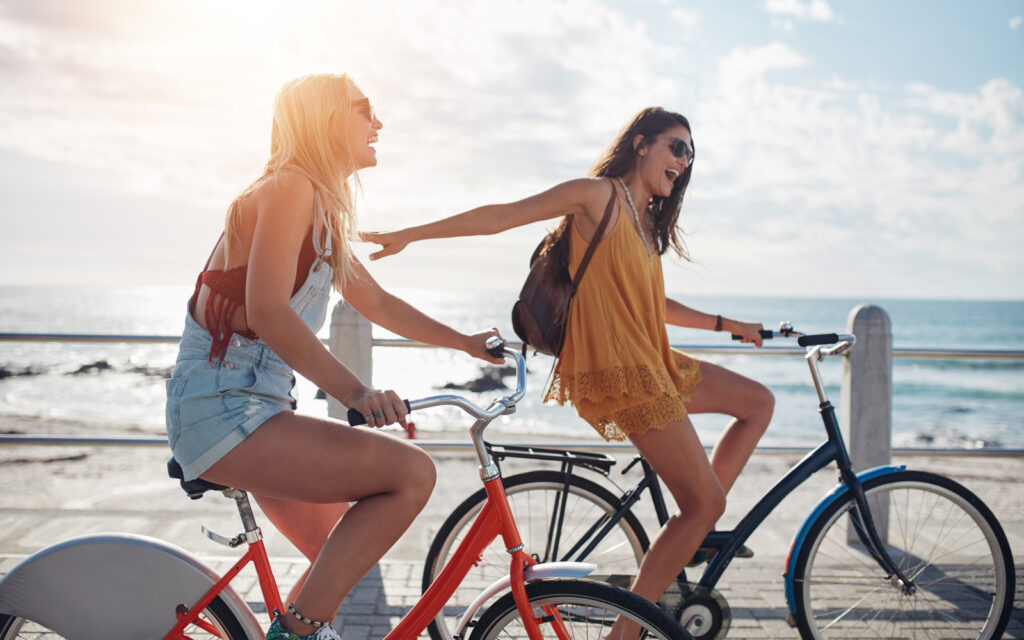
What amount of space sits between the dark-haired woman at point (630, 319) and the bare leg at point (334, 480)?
0.83 m

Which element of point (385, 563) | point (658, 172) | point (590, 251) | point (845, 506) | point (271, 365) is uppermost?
point (658, 172)

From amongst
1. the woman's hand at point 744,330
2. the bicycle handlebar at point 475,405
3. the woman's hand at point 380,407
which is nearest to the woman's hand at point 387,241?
the bicycle handlebar at point 475,405

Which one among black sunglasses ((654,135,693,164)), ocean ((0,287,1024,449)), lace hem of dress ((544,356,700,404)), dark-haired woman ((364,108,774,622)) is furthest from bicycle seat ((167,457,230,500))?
ocean ((0,287,1024,449))

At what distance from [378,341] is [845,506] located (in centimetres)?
267

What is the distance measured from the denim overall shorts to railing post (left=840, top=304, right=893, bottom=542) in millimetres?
3600

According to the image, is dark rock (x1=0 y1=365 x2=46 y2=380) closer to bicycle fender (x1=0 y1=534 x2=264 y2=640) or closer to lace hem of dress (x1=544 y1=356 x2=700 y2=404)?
bicycle fender (x1=0 y1=534 x2=264 y2=640)

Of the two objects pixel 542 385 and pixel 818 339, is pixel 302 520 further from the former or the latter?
pixel 542 385

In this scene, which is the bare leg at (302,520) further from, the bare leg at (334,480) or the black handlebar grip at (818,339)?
the black handlebar grip at (818,339)

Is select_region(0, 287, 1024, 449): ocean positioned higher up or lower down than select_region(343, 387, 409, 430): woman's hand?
lower down

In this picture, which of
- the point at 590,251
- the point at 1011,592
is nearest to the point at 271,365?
the point at 590,251

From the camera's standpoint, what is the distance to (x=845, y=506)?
303 centimetres

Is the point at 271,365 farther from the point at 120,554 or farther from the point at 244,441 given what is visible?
the point at 120,554

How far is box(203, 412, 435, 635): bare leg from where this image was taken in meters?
1.89

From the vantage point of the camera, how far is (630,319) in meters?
2.65
